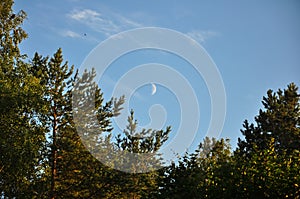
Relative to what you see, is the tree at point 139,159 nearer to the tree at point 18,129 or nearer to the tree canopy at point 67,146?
the tree canopy at point 67,146

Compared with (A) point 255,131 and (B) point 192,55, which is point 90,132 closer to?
(B) point 192,55

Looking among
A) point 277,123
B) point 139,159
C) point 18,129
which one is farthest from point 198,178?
point 277,123

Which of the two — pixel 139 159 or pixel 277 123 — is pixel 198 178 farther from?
pixel 277 123

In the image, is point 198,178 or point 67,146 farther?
point 67,146

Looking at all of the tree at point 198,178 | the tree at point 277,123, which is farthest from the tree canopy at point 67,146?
the tree at point 277,123

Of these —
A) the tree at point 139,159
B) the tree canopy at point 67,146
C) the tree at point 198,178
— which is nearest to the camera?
the tree at point 198,178

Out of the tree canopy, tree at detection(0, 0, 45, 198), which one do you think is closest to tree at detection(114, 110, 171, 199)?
the tree canopy

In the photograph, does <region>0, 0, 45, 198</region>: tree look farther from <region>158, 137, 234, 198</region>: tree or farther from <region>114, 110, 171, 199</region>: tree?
<region>158, 137, 234, 198</region>: tree

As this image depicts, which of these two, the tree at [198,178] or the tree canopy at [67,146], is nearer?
the tree at [198,178]

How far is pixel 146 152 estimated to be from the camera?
34.0m

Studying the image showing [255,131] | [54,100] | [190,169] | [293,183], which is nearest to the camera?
[293,183]

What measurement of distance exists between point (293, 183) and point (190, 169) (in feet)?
23.1

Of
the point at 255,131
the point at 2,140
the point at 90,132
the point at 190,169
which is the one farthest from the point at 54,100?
the point at 255,131

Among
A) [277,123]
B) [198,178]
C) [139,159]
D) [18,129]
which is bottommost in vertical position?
[198,178]
